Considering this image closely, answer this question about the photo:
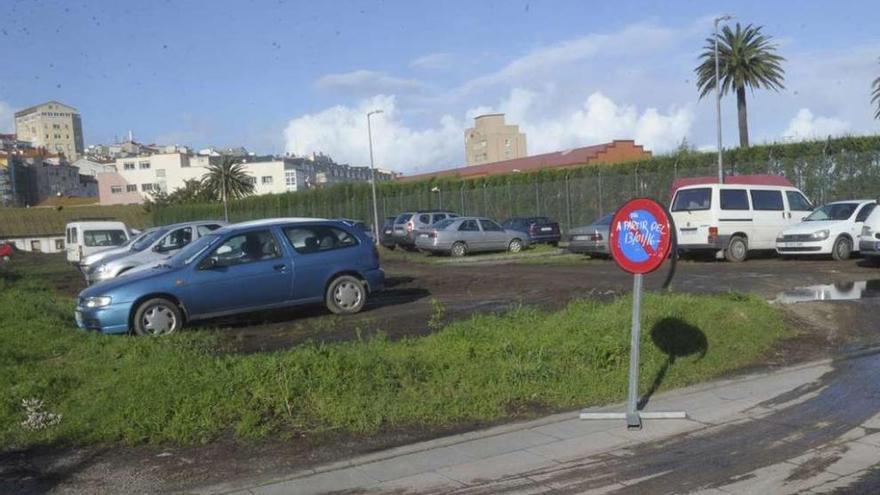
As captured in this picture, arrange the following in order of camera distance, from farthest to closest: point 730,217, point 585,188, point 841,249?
1. point 585,188
2. point 730,217
3. point 841,249

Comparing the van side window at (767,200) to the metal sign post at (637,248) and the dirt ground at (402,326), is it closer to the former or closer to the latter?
the dirt ground at (402,326)

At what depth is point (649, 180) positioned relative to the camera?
3616 centimetres

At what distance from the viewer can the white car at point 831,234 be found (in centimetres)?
2030

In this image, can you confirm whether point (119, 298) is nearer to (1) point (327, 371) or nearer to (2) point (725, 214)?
(1) point (327, 371)

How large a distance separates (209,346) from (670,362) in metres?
5.34

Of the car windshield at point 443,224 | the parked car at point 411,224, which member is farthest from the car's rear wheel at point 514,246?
the parked car at point 411,224

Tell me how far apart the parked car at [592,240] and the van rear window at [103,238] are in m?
15.5

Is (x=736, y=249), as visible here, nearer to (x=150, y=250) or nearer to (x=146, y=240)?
(x=150, y=250)

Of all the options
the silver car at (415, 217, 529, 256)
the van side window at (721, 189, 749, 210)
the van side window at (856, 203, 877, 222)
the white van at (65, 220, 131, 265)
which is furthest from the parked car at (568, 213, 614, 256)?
the white van at (65, 220, 131, 265)

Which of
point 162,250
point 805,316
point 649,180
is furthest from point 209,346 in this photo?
point 649,180

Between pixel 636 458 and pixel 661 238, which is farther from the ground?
pixel 661 238

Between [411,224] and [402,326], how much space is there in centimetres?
2411

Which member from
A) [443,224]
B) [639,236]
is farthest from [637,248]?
[443,224]

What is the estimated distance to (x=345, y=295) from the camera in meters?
13.0
